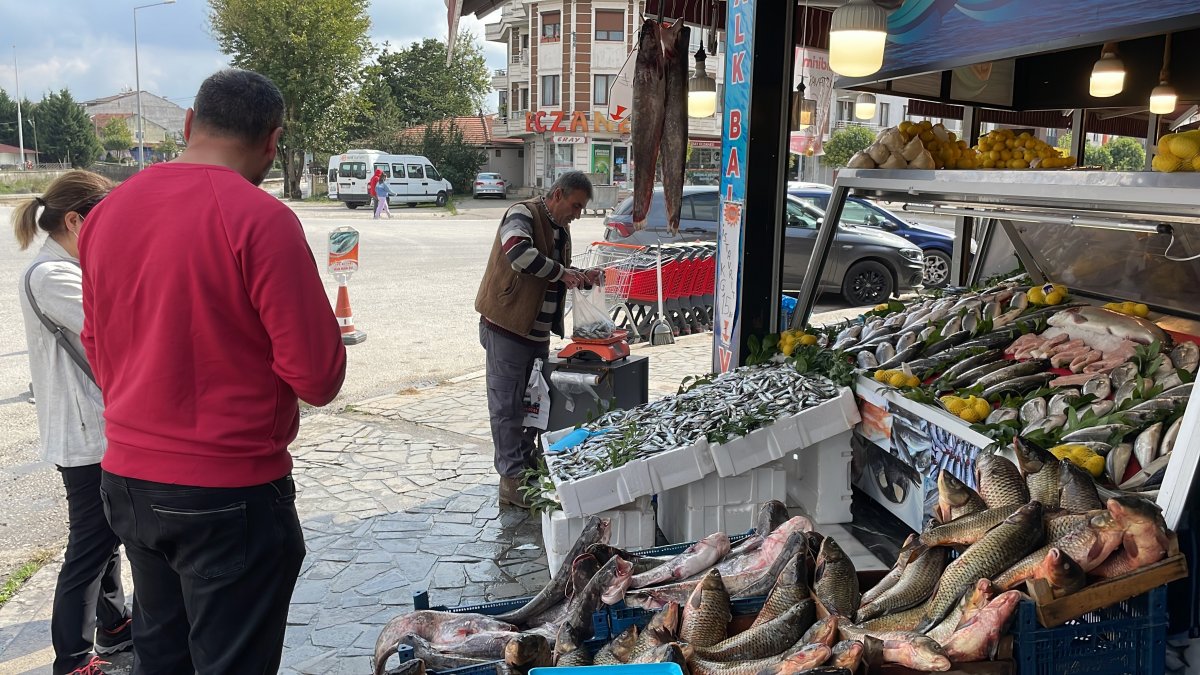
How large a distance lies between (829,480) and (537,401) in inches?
83.7

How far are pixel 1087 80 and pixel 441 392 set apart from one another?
677 centimetres

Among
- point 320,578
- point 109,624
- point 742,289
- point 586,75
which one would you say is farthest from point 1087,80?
point 586,75

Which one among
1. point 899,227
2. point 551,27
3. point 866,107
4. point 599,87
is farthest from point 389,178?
point 866,107

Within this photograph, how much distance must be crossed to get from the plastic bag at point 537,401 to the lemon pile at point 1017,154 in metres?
3.09

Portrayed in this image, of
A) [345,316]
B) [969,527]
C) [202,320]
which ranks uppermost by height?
[202,320]

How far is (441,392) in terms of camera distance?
29.0 feet

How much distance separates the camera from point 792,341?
5668 mm

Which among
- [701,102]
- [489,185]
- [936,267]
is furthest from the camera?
[489,185]

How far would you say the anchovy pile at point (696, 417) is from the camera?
4.47 m

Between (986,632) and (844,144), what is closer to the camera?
(986,632)

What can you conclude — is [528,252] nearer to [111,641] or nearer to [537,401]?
[537,401]

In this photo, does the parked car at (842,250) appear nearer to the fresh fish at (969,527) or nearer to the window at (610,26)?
the fresh fish at (969,527)

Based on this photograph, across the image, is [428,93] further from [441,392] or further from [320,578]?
[320,578]

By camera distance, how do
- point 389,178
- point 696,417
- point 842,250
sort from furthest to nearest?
1. point 389,178
2. point 842,250
3. point 696,417
